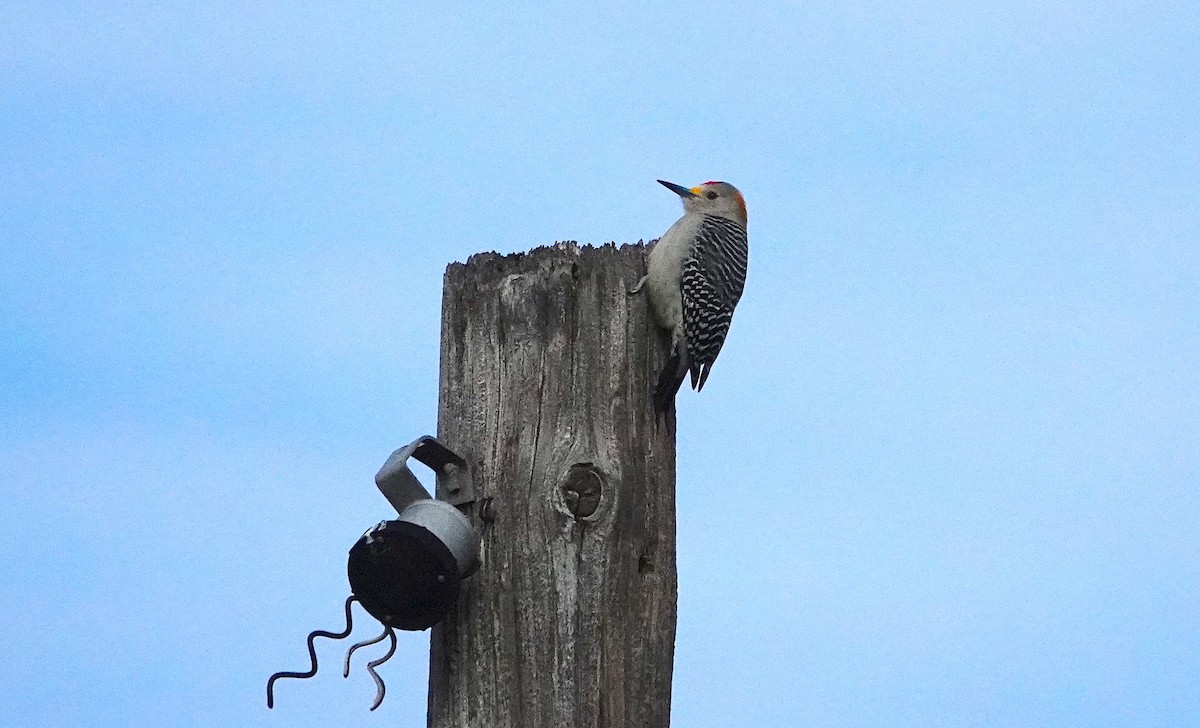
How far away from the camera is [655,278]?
11.8ft

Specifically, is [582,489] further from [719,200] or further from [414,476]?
[719,200]

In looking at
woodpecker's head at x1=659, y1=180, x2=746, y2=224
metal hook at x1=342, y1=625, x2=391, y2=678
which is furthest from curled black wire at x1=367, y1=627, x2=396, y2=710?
woodpecker's head at x1=659, y1=180, x2=746, y2=224

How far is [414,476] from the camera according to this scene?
134 inches

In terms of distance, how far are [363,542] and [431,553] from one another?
23 cm

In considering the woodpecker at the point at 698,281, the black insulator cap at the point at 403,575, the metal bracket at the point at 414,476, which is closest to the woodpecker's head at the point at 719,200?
the woodpecker at the point at 698,281

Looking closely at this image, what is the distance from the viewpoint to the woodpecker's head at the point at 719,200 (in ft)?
18.3

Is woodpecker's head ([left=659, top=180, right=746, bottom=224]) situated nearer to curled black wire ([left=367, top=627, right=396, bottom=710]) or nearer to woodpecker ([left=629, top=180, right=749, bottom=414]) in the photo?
woodpecker ([left=629, top=180, right=749, bottom=414])

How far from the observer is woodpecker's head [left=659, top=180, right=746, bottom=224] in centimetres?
558

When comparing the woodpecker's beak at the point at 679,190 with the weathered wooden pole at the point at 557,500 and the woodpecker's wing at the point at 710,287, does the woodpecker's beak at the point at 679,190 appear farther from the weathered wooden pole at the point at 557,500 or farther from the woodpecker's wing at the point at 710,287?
the weathered wooden pole at the point at 557,500

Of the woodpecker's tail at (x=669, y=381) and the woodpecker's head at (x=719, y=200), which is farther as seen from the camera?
the woodpecker's head at (x=719, y=200)

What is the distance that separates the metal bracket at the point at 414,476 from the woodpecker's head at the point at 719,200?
2444mm

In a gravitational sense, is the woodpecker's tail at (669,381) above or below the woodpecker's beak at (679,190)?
below

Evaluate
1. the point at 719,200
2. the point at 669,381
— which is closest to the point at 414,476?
the point at 669,381

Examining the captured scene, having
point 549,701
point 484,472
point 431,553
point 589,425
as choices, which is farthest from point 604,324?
point 549,701
